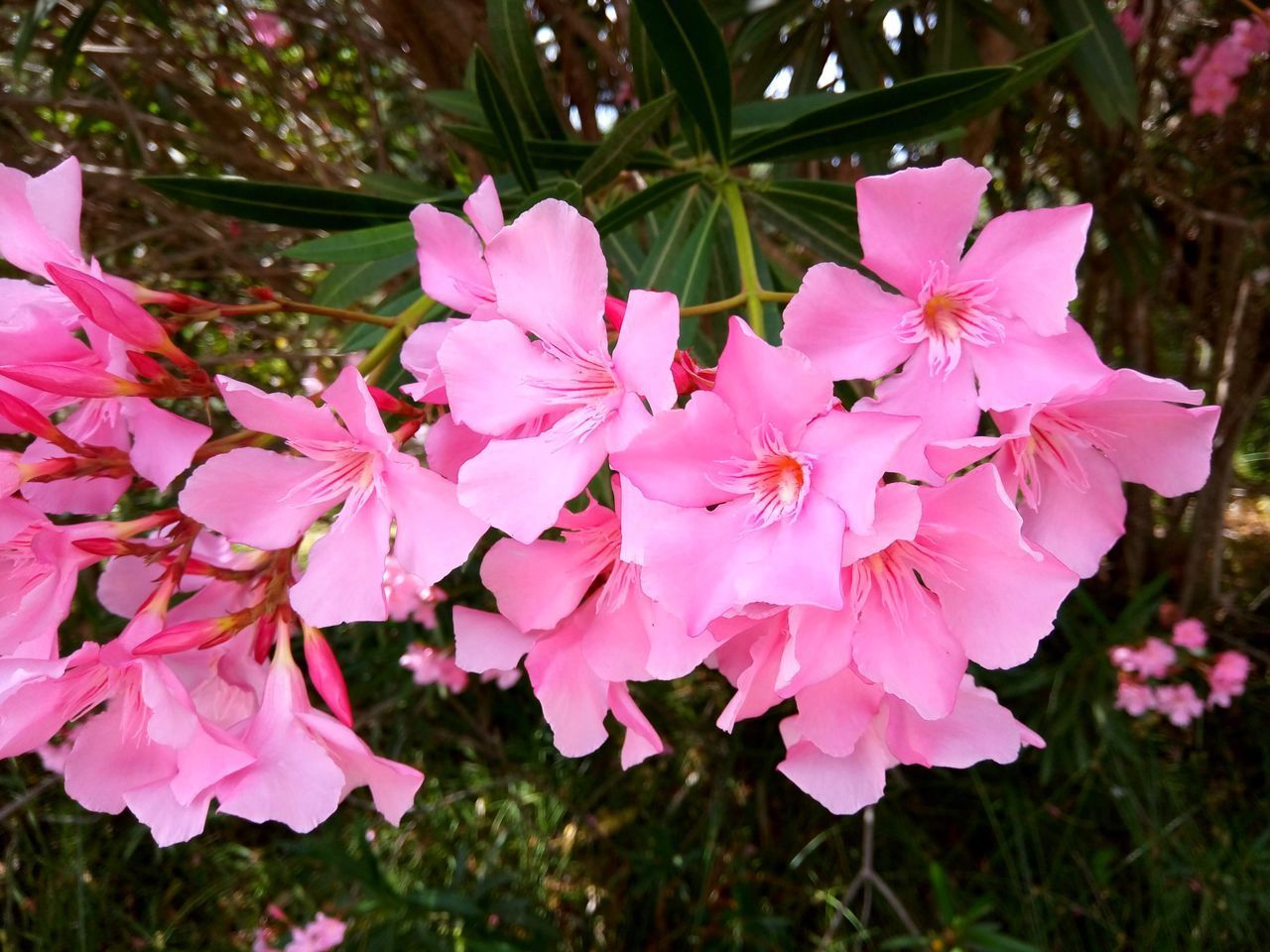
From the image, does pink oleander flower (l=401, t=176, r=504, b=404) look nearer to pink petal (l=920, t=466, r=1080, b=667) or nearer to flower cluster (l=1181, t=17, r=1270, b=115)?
pink petal (l=920, t=466, r=1080, b=667)

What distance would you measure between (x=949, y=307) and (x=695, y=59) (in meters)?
0.47

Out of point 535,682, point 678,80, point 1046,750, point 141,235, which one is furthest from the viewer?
point 1046,750

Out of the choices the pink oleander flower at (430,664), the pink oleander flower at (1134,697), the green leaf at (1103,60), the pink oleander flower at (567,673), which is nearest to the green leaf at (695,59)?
the pink oleander flower at (567,673)

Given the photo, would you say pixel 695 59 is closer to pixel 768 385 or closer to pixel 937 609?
pixel 768 385

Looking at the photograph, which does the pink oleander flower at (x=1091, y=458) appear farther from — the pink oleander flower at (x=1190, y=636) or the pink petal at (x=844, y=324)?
the pink oleander flower at (x=1190, y=636)

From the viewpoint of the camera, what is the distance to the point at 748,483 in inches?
21.8

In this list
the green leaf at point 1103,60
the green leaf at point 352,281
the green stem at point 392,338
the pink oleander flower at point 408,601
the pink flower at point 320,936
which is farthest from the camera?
the pink flower at point 320,936

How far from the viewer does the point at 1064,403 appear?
597 millimetres

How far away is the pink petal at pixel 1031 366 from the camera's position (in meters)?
0.55

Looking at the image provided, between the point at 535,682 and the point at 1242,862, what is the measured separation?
8.87ft

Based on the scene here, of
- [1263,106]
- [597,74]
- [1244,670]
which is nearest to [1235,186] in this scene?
[1263,106]

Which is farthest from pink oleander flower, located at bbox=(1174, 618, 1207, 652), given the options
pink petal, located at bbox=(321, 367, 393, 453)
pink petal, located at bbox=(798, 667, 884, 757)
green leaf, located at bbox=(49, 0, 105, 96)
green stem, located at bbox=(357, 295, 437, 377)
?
green leaf, located at bbox=(49, 0, 105, 96)

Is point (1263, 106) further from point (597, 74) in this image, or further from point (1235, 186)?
point (597, 74)

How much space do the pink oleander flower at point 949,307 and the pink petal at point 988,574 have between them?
33mm
